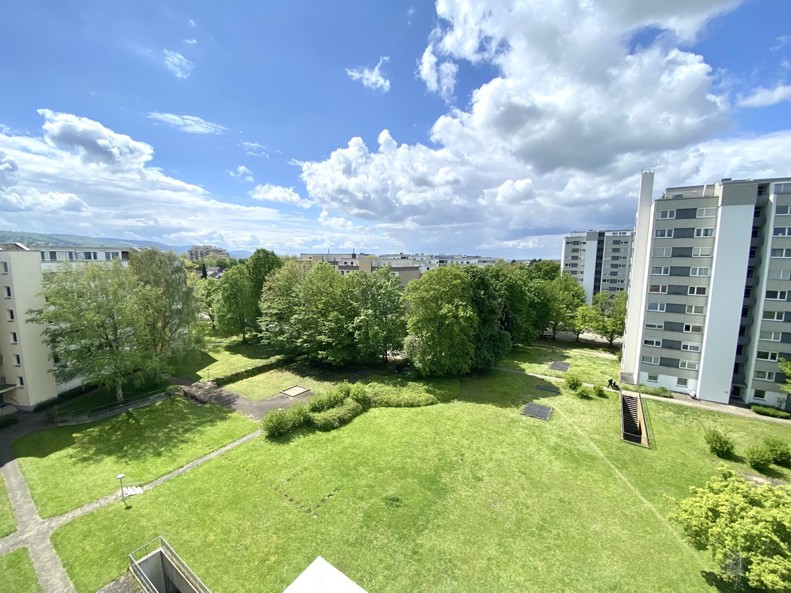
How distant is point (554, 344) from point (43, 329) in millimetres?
62963

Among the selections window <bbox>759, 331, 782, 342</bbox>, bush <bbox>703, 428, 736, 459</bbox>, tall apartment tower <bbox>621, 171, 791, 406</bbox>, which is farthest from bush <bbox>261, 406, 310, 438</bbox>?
window <bbox>759, 331, 782, 342</bbox>

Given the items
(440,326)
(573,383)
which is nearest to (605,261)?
(573,383)

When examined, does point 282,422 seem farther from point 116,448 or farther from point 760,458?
point 760,458

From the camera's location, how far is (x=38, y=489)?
18.6 meters

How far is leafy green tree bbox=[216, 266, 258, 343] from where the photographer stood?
4675cm

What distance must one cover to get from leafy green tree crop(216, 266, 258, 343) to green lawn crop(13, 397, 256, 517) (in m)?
18.9

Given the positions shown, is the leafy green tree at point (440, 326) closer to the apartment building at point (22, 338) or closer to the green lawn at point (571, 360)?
the green lawn at point (571, 360)

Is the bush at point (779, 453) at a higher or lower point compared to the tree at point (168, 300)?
lower

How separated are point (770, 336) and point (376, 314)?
3615 centimetres

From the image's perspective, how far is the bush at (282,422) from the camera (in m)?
24.0

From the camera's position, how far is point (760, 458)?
67.3ft

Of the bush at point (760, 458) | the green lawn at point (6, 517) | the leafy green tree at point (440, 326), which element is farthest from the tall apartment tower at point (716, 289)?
the green lawn at point (6, 517)

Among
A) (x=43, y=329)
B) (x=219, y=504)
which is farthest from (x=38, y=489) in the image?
(x=43, y=329)

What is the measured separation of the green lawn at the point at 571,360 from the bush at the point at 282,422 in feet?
86.2
